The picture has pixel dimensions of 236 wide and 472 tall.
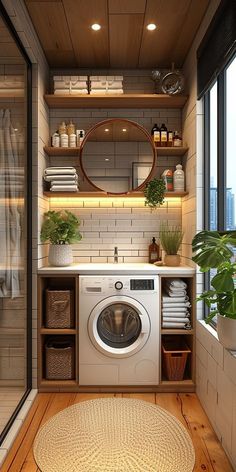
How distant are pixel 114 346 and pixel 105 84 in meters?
2.15

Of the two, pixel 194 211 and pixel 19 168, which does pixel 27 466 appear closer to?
pixel 19 168

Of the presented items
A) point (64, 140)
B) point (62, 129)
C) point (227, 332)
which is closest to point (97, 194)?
point (64, 140)

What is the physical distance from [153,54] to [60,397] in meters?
2.87

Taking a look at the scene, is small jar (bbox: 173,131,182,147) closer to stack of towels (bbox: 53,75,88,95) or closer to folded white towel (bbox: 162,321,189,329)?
stack of towels (bbox: 53,75,88,95)

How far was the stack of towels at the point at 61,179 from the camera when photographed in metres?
2.93

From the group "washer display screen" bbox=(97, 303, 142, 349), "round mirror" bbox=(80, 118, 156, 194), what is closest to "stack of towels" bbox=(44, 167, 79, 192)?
"round mirror" bbox=(80, 118, 156, 194)

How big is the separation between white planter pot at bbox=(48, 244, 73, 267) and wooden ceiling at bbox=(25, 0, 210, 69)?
162 cm

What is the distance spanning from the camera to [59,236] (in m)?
2.83

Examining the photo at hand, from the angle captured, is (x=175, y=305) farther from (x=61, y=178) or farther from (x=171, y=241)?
(x=61, y=178)

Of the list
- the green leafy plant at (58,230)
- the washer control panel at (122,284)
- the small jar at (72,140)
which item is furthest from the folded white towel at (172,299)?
the small jar at (72,140)

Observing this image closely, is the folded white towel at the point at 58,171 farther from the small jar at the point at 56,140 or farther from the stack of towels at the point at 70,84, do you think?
the stack of towels at the point at 70,84

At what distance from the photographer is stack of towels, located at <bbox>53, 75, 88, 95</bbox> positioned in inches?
117

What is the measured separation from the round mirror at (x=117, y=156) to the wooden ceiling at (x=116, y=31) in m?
0.56

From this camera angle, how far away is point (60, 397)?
265cm
